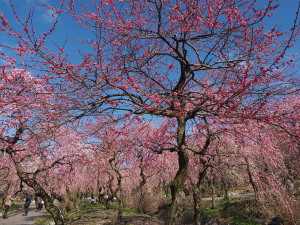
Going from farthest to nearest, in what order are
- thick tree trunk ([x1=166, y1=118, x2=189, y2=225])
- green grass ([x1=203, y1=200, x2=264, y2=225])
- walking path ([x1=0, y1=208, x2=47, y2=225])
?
1. walking path ([x1=0, y1=208, x2=47, y2=225])
2. green grass ([x1=203, y1=200, x2=264, y2=225])
3. thick tree trunk ([x1=166, y1=118, x2=189, y2=225])

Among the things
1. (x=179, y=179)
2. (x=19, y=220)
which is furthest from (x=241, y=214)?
(x=19, y=220)

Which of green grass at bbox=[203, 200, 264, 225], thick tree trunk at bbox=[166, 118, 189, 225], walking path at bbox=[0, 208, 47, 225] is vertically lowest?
walking path at bbox=[0, 208, 47, 225]

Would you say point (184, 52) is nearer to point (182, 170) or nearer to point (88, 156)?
point (182, 170)

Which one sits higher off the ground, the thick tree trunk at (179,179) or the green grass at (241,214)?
the thick tree trunk at (179,179)

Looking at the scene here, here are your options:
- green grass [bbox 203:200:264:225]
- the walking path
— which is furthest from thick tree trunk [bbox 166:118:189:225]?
the walking path

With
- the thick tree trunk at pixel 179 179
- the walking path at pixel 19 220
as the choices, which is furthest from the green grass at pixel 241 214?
the walking path at pixel 19 220

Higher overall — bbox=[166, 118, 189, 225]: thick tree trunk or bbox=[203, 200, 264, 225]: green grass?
Result: bbox=[166, 118, 189, 225]: thick tree trunk

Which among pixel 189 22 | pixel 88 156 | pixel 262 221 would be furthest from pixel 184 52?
pixel 88 156

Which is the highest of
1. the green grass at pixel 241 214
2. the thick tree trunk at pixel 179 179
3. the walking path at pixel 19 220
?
the thick tree trunk at pixel 179 179

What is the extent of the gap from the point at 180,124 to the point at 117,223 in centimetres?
786

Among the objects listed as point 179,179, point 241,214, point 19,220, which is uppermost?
point 179,179

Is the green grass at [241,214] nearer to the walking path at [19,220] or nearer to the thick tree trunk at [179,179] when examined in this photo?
the thick tree trunk at [179,179]

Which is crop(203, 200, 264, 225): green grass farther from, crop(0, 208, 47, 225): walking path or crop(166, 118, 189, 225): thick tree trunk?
crop(0, 208, 47, 225): walking path

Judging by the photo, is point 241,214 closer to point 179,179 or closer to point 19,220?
point 179,179
